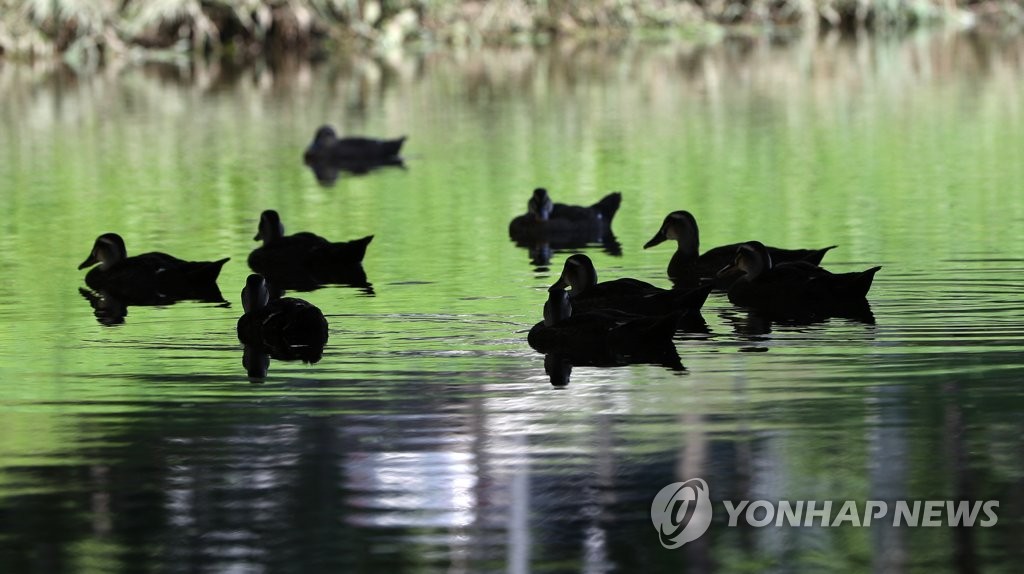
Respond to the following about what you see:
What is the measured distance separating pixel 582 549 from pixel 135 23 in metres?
37.1

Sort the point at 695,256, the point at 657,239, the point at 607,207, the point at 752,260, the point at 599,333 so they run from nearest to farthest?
the point at 599,333
the point at 752,260
the point at 695,256
the point at 657,239
the point at 607,207

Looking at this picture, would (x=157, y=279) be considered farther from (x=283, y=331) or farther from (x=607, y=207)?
(x=607, y=207)

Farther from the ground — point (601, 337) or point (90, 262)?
point (90, 262)

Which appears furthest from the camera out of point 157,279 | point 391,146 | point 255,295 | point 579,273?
point 391,146

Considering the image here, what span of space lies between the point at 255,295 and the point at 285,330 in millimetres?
555

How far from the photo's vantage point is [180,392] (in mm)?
10195

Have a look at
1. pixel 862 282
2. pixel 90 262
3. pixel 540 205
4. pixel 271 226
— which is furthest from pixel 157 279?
pixel 862 282

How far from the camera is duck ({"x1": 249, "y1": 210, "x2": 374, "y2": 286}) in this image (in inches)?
581

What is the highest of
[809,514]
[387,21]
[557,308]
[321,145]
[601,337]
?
[387,21]

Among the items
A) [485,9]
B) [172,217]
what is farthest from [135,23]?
[172,217]

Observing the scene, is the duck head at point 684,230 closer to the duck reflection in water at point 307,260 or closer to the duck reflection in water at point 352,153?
the duck reflection in water at point 307,260

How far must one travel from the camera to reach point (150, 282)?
46.2 ft

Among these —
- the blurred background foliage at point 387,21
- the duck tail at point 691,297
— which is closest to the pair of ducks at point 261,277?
the duck tail at point 691,297

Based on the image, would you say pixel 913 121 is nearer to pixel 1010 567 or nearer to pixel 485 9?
pixel 1010 567
